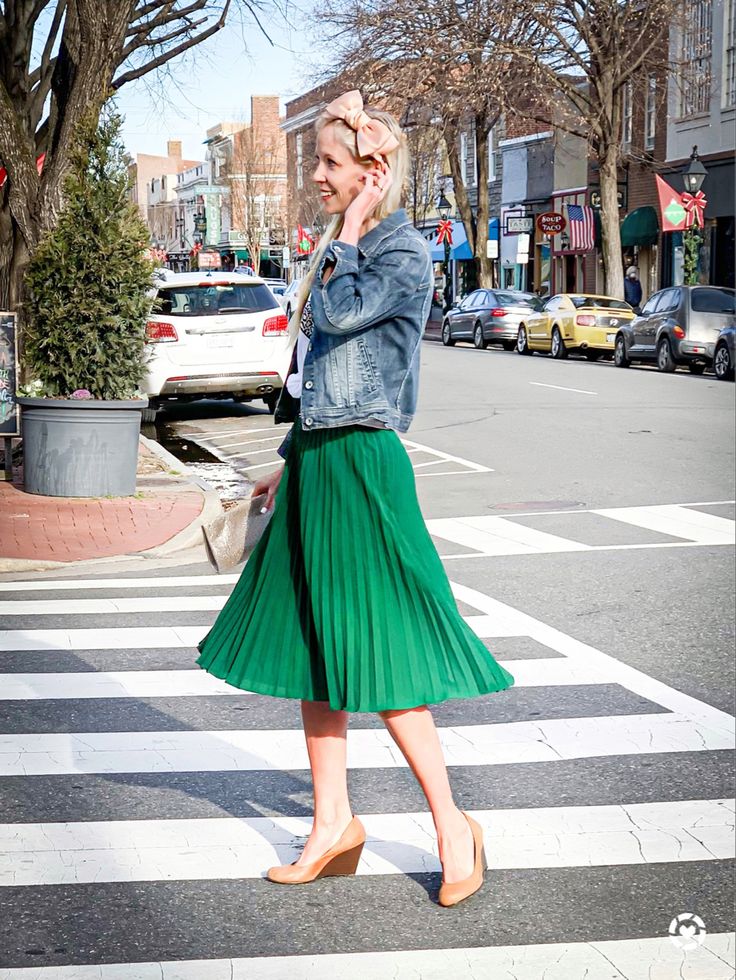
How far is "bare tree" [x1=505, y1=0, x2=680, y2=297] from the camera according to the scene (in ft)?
118

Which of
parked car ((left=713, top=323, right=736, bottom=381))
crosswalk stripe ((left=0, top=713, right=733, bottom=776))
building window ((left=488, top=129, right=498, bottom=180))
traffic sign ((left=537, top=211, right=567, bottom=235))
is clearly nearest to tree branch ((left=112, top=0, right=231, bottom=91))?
parked car ((left=713, top=323, right=736, bottom=381))

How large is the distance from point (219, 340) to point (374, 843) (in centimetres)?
1412

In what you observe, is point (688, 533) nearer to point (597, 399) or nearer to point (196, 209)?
point (597, 399)

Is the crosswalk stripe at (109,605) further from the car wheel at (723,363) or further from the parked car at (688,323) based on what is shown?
the parked car at (688,323)

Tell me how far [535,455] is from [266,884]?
1105 centimetres

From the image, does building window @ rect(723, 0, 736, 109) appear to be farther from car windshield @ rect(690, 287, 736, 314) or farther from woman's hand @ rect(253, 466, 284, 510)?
woman's hand @ rect(253, 466, 284, 510)

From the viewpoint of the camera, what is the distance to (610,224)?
37625mm

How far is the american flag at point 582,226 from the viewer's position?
157 feet

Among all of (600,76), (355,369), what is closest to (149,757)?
(355,369)

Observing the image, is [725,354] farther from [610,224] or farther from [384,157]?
[384,157]

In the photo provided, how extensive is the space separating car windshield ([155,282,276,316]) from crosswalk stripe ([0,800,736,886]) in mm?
14081

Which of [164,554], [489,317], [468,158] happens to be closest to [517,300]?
[489,317]

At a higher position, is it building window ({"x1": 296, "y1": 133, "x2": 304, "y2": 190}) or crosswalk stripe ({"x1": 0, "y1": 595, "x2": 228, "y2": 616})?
building window ({"x1": 296, "y1": 133, "x2": 304, "y2": 190})

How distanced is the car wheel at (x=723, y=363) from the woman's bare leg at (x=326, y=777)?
72.8 feet
